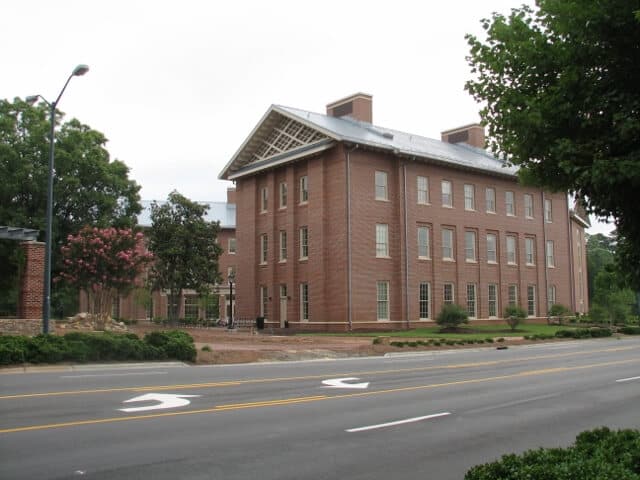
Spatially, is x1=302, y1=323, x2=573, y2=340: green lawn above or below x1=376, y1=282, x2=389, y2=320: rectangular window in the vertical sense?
below

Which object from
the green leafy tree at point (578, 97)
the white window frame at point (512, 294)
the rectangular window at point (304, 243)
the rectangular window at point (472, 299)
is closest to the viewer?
the green leafy tree at point (578, 97)

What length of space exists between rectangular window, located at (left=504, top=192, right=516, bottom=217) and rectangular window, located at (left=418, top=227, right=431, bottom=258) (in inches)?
379

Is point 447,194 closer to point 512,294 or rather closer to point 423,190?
point 423,190

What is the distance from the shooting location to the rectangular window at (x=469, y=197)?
4844cm

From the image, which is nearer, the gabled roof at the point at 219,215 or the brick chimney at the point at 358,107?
the brick chimney at the point at 358,107

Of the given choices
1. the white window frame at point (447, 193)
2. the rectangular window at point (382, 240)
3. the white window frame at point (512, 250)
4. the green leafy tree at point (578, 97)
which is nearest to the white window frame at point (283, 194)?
the rectangular window at point (382, 240)

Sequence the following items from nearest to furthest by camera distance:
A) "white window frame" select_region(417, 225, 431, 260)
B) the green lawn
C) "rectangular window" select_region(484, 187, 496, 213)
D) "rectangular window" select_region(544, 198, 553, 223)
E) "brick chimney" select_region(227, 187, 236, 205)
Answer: the green lawn
"white window frame" select_region(417, 225, 431, 260)
"rectangular window" select_region(484, 187, 496, 213)
"rectangular window" select_region(544, 198, 553, 223)
"brick chimney" select_region(227, 187, 236, 205)

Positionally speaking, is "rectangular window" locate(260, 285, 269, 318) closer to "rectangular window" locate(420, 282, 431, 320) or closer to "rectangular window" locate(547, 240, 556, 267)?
"rectangular window" locate(420, 282, 431, 320)

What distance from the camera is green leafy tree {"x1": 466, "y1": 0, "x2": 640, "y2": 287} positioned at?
7035mm

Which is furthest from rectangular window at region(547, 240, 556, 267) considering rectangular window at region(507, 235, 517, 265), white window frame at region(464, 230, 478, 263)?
white window frame at region(464, 230, 478, 263)

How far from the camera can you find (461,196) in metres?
48.0

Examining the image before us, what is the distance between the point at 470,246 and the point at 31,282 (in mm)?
30481

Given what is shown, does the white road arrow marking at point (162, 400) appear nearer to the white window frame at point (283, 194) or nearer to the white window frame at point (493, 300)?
the white window frame at point (283, 194)

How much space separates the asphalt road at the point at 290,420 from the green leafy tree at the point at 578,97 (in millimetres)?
3340
